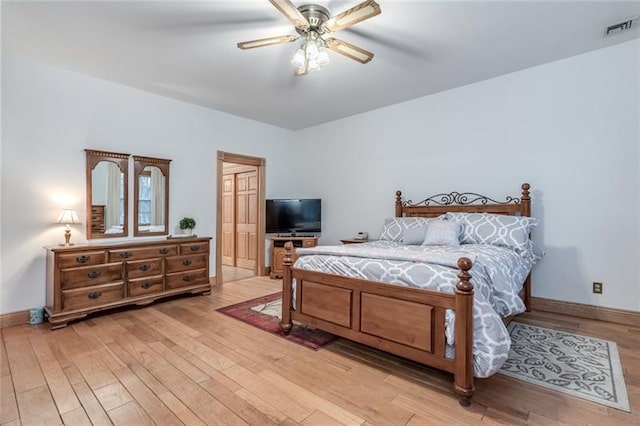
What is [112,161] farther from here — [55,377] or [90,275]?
[55,377]

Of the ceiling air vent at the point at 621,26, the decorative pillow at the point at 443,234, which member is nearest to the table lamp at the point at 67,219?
the decorative pillow at the point at 443,234

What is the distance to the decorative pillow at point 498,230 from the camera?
309 cm

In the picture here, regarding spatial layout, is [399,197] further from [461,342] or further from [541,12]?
[461,342]

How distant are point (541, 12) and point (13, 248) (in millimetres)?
5306

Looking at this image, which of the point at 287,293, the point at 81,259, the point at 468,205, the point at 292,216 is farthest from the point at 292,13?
the point at 292,216

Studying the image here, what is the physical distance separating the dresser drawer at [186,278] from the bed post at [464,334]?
11.2 feet

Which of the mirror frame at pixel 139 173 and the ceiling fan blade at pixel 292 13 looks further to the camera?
the mirror frame at pixel 139 173

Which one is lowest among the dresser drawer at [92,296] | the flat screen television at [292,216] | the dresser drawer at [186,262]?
the dresser drawer at [92,296]

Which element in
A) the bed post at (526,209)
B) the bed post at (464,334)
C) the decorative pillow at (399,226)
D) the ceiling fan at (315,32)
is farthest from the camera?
the decorative pillow at (399,226)

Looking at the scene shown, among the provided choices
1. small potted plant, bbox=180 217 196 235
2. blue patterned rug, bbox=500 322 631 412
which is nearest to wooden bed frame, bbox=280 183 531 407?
blue patterned rug, bbox=500 322 631 412

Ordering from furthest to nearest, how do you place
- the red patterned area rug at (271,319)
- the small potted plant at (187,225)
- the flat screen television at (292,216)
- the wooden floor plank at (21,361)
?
the flat screen television at (292,216) → the small potted plant at (187,225) → the red patterned area rug at (271,319) → the wooden floor plank at (21,361)

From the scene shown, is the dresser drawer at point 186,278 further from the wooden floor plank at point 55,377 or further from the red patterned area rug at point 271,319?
the wooden floor plank at point 55,377

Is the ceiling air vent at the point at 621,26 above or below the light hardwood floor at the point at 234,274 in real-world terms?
above

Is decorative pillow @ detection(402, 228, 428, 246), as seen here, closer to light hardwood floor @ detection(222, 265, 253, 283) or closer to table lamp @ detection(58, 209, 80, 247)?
light hardwood floor @ detection(222, 265, 253, 283)
